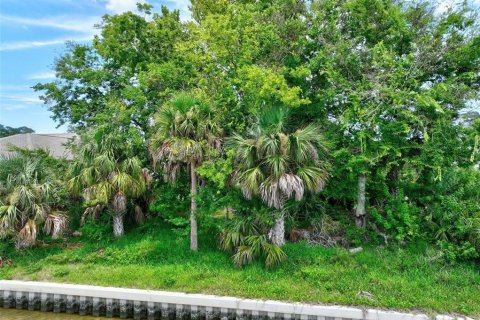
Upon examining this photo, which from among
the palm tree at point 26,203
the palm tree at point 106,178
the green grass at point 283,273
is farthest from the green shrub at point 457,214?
the palm tree at point 26,203

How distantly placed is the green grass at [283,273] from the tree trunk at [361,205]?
35.2 inches

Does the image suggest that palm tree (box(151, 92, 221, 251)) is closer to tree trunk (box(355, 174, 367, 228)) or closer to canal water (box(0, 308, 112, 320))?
canal water (box(0, 308, 112, 320))

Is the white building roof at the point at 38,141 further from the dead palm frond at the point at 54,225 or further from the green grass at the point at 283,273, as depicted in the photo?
the green grass at the point at 283,273

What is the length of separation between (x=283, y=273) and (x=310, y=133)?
3255 mm

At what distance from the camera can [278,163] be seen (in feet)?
24.4

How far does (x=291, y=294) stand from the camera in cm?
657

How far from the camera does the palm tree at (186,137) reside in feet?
26.2

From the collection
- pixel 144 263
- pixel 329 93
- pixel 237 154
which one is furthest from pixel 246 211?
pixel 329 93

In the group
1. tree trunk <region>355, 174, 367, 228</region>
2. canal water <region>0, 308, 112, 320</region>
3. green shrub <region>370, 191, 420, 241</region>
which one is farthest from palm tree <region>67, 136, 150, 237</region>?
green shrub <region>370, 191, 420, 241</region>

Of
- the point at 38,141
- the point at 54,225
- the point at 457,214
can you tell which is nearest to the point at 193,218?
the point at 54,225

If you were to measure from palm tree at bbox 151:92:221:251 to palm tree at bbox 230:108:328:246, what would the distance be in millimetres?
793

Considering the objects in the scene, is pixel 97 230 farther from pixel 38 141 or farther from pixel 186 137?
pixel 38 141

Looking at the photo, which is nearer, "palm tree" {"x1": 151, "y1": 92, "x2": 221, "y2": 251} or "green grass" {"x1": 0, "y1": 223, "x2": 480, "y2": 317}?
"green grass" {"x1": 0, "y1": 223, "x2": 480, "y2": 317}

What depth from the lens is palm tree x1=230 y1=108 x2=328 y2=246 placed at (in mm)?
7375
